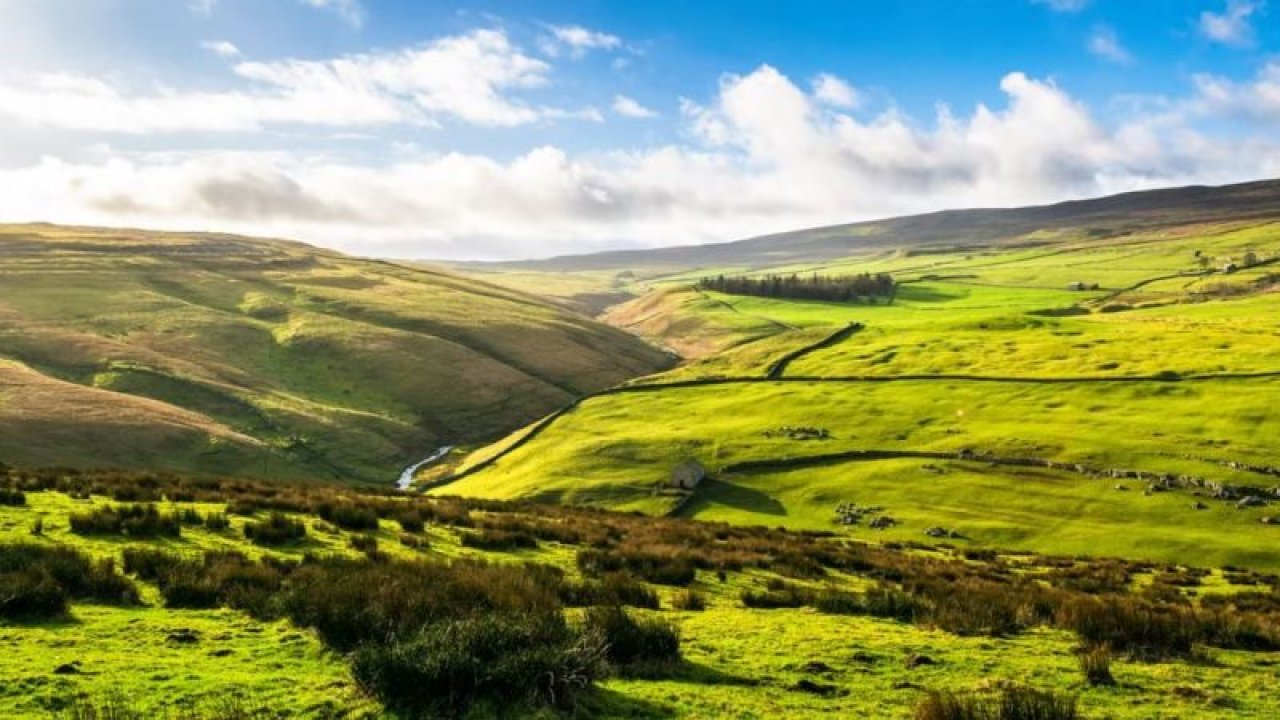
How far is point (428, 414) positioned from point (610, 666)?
326 ft

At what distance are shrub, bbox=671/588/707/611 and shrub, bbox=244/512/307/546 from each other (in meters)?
9.76

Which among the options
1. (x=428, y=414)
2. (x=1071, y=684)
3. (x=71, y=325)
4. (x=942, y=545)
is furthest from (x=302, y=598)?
(x=71, y=325)

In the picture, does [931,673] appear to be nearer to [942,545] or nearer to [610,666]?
[610,666]

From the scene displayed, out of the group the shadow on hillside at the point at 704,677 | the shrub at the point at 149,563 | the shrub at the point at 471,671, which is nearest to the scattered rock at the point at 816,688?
the shadow on hillside at the point at 704,677

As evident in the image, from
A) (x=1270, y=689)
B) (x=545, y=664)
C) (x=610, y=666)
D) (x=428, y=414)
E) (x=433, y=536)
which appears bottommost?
(x=428, y=414)

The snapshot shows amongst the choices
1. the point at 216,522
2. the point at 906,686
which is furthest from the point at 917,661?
the point at 216,522

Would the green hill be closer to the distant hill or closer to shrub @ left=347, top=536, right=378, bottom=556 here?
the distant hill

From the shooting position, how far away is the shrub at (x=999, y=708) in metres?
9.02

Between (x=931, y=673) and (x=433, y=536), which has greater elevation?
(x=931, y=673)

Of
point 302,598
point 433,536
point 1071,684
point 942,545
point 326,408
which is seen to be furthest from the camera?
point 326,408

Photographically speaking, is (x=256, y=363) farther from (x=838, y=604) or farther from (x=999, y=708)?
(x=999, y=708)

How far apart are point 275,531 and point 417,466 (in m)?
68.9

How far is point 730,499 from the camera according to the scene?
58719 millimetres

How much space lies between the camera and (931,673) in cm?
1226
